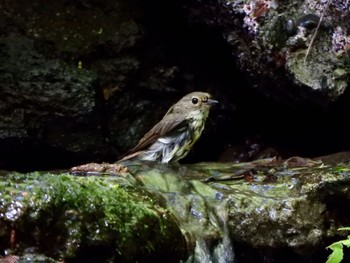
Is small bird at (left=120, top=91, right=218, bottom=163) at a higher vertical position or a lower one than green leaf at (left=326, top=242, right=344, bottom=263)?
higher

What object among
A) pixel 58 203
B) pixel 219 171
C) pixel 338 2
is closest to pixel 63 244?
pixel 58 203

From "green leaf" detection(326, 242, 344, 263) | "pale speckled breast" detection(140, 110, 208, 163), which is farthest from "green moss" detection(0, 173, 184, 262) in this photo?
"pale speckled breast" detection(140, 110, 208, 163)

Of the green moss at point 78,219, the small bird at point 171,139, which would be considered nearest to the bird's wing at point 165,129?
the small bird at point 171,139

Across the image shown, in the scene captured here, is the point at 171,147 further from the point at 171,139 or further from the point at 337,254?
the point at 337,254

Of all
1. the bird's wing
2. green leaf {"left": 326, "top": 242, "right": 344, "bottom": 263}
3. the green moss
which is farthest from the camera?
the bird's wing

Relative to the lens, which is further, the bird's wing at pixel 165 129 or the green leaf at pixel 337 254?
the bird's wing at pixel 165 129

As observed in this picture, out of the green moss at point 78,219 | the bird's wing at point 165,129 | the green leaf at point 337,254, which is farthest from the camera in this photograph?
the bird's wing at point 165,129

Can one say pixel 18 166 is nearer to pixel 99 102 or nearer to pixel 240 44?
pixel 99 102

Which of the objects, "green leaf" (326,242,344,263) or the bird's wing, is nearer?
"green leaf" (326,242,344,263)

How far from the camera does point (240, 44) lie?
7.30 meters

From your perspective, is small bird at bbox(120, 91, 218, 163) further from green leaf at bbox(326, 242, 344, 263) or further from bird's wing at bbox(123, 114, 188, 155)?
green leaf at bbox(326, 242, 344, 263)

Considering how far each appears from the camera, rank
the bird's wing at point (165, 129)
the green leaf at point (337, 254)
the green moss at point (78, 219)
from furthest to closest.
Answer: the bird's wing at point (165, 129) → the green leaf at point (337, 254) → the green moss at point (78, 219)

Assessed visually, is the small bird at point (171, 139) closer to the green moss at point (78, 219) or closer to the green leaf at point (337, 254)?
the green leaf at point (337, 254)

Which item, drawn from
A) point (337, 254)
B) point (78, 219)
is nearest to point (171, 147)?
point (337, 254)
